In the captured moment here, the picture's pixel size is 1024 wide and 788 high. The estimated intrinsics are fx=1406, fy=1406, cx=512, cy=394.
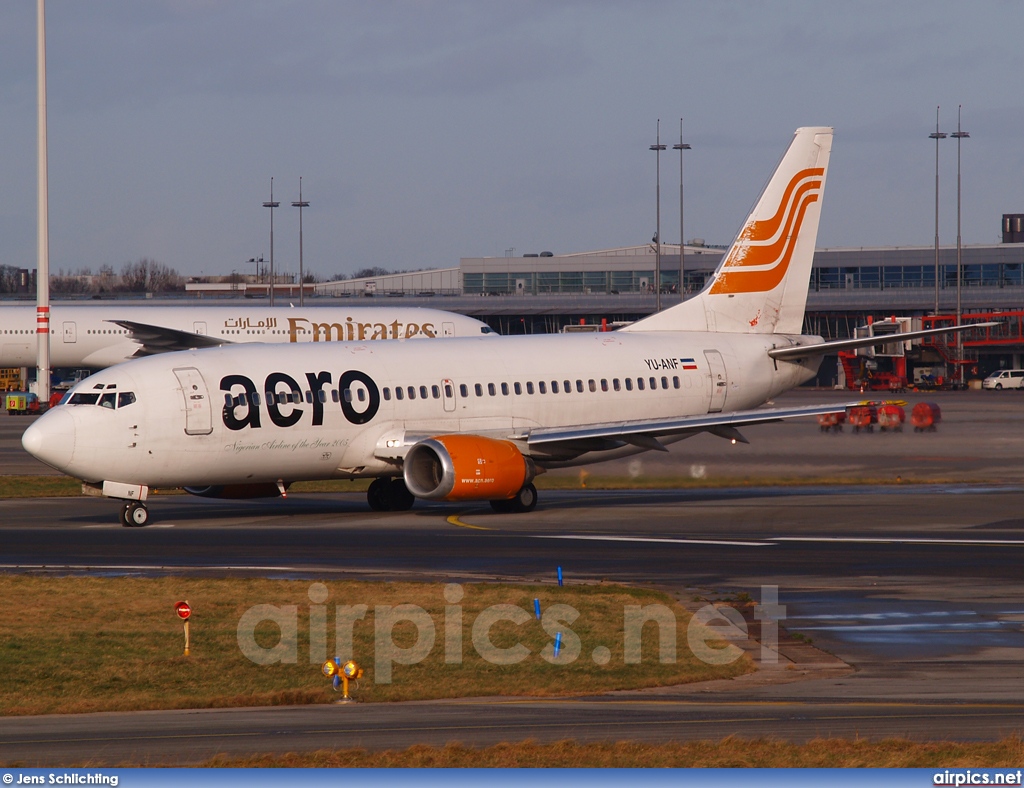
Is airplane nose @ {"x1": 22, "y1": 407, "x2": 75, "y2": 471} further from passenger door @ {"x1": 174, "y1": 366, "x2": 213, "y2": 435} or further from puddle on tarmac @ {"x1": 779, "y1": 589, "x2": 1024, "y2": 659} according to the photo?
puddle on tarmac @ {"x1": 779, "y1": 589, "x2": 1024, "y2": 659}

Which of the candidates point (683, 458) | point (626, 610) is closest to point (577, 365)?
point (683, 458)

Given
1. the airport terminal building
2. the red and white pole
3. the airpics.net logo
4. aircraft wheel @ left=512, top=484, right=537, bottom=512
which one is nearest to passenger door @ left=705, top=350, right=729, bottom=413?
aircraft wheel @ left=512, top=484, right=537, bottom=512

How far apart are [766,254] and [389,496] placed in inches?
546

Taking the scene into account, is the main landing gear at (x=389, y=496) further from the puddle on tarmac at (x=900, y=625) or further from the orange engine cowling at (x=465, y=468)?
the puddle on tarmac at (x=900, y=625)

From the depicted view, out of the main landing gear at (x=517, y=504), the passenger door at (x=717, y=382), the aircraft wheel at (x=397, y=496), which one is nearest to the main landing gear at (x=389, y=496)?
the aircraft wheel at (x=397, y=496)

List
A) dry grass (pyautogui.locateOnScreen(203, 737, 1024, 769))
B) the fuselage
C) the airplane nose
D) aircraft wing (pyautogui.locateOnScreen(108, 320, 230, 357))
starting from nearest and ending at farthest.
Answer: dry grass (pyautogui.locateOnScreen(203, 737, 1024, 769)), the airplane nose, the fuselage, aircraft wing (pyautogui.locateOnScreen(108, 320, 230, 357))

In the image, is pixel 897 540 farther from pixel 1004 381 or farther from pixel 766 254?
pixel 1004 381

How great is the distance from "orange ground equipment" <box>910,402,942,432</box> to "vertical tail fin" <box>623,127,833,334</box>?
7.08m

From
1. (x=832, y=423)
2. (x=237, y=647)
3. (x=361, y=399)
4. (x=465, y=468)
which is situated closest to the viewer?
(x=237, y=647)

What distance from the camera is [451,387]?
3631 centimetres

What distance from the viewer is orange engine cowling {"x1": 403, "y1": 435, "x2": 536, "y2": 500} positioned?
1303 inches

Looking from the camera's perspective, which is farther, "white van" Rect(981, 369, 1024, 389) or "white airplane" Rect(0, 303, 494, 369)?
"white van" Rect(981, 369, 1024, 389)

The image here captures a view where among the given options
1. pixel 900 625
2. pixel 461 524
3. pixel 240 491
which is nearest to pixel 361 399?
pixel 240 491

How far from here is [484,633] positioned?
19.2m
